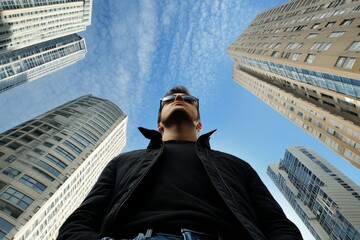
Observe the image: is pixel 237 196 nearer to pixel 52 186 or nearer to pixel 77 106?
pixel 52 186

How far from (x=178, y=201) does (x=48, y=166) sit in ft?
143

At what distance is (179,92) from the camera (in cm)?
579

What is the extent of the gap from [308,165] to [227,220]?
256ft

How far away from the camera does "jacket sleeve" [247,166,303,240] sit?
260cm

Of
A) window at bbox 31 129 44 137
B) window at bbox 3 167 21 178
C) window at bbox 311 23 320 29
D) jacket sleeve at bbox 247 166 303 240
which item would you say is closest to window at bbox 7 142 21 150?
window at bbox 31 129 44 137

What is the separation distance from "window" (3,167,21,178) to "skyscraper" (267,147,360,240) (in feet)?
190

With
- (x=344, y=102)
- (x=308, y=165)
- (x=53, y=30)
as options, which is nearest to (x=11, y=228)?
(x=344, y=102)

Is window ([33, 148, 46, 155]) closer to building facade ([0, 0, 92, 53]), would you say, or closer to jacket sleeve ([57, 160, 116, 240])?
jacket sleeve ([57, 160, 116, 240])

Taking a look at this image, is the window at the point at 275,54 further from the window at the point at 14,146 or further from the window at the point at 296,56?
the window at the point at 14,146

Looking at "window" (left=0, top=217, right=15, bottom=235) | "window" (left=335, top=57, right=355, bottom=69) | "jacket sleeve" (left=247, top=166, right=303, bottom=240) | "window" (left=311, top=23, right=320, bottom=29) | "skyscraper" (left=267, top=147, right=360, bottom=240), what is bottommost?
"skyscraper" (left=267, top=147, right=360, bottom=240)

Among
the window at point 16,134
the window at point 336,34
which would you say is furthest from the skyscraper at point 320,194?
the window at point 16,134

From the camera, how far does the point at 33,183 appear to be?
119 feet

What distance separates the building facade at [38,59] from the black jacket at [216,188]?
12436 cm

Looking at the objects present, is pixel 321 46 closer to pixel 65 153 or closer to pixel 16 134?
pixel 65 153
